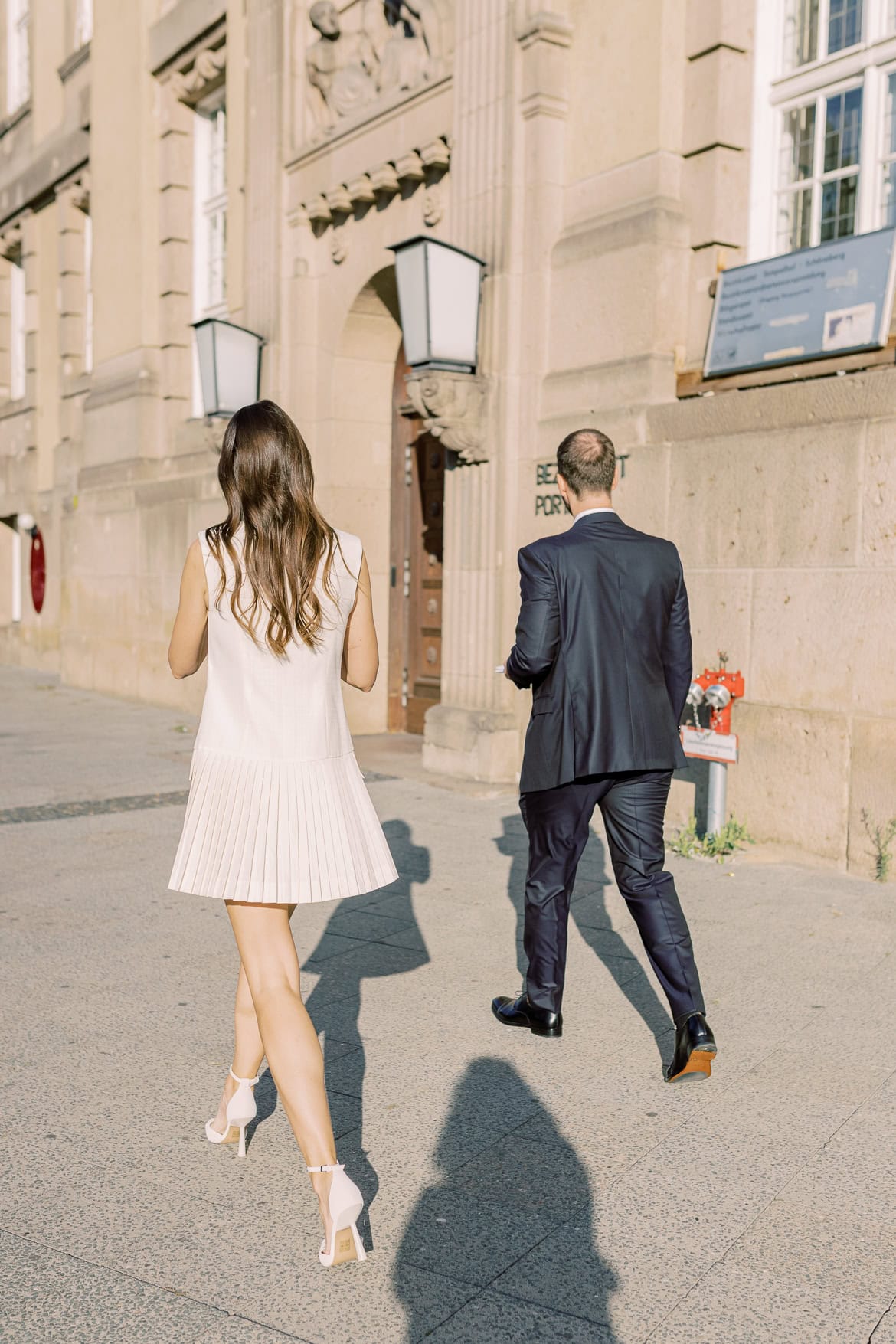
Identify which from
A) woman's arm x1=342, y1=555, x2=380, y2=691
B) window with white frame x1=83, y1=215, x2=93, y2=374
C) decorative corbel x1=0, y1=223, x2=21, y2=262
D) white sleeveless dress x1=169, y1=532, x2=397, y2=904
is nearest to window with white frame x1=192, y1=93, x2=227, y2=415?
window with white frame x1=83, y1=215, x2=93, y2=374

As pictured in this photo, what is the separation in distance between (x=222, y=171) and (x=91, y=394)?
3478 millimetres

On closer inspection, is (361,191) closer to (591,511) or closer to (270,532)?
(591,511)

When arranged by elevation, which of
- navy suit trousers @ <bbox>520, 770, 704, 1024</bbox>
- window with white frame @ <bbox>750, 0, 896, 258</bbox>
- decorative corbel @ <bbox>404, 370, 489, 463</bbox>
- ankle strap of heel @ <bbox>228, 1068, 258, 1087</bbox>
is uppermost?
Answer: window with white frame @ <bbox>750, 0, 896, 258</bbox>

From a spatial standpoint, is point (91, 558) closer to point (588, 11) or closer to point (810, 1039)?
point (588, 11)

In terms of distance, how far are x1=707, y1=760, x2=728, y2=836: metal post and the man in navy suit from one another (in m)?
2.88

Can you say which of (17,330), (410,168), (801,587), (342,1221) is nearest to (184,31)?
(410,168)

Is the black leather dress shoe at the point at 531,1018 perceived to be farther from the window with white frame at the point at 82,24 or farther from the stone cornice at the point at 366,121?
the window with white frame at the point at 82,24

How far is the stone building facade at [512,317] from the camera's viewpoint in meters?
6.76

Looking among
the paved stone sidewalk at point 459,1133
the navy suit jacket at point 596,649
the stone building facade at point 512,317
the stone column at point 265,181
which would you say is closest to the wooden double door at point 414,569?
the stone building facade at point 512,317

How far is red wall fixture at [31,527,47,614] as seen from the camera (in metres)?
19.8

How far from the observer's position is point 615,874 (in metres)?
3.95

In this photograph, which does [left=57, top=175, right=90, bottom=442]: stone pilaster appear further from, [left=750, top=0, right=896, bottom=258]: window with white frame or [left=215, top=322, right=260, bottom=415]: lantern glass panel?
[left=750, top=0, right=896, bottom=258]: window with white frame

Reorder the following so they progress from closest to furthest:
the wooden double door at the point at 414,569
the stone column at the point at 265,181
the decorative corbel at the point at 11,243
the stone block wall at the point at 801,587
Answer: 1. the stone block wall at the point at 801,587
2. the wooden double door at the point at 414,569
3. the stone column at the point at 265,181
4. the decorative corbel at the point at 11,243

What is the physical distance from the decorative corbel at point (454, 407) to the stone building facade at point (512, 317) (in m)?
0.02
